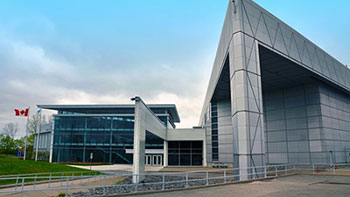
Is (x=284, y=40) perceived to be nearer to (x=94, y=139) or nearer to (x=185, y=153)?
(x=185, y=153)

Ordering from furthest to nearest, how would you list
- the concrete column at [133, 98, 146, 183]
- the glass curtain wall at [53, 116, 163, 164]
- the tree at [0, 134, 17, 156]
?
the tree at [0, 134, 17, 156] → the glass curtain wall at [53, 116, 163, 164] → the concrete column at [133, 98, 146, 183]

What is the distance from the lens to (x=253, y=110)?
16438mm

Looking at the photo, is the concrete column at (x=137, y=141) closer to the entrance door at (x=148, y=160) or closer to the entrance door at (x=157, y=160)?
the entrance door at (x=157, y=160)

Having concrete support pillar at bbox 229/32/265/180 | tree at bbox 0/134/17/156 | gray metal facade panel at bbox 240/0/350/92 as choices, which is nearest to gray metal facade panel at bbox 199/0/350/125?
gray metal facade panel at bbox 240/0/350/92

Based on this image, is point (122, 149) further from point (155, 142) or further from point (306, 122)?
point (306, 122)

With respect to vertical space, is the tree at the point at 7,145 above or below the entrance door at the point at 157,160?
above

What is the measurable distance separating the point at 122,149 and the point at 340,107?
33.5 meters

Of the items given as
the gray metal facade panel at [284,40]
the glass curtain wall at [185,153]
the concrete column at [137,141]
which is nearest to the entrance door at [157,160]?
Answer: the glass curtain wall at [185,153]

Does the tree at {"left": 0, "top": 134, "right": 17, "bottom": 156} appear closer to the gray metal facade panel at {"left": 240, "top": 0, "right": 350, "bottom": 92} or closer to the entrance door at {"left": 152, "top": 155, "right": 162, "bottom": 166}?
the entrance door at {"left": 152, "top": 155, "right": 162, "bottom": 166}

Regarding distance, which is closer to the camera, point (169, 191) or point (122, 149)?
point (169, 191)

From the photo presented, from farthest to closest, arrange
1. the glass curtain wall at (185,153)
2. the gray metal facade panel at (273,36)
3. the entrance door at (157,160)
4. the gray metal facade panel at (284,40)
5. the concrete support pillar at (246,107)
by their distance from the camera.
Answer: the entrance door at (157,160)
the glass curtain wall at (185,153)
the gray metal facade panel at (284,40)
the gray metal facade panel at (273,36)
the concrete support pillar at (246,107)

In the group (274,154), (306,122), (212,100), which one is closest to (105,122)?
(212,100)

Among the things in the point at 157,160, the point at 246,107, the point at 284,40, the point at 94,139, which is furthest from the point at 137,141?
the point at 94,139

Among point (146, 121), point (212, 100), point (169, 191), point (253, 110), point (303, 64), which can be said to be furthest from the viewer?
point (212, 100)
